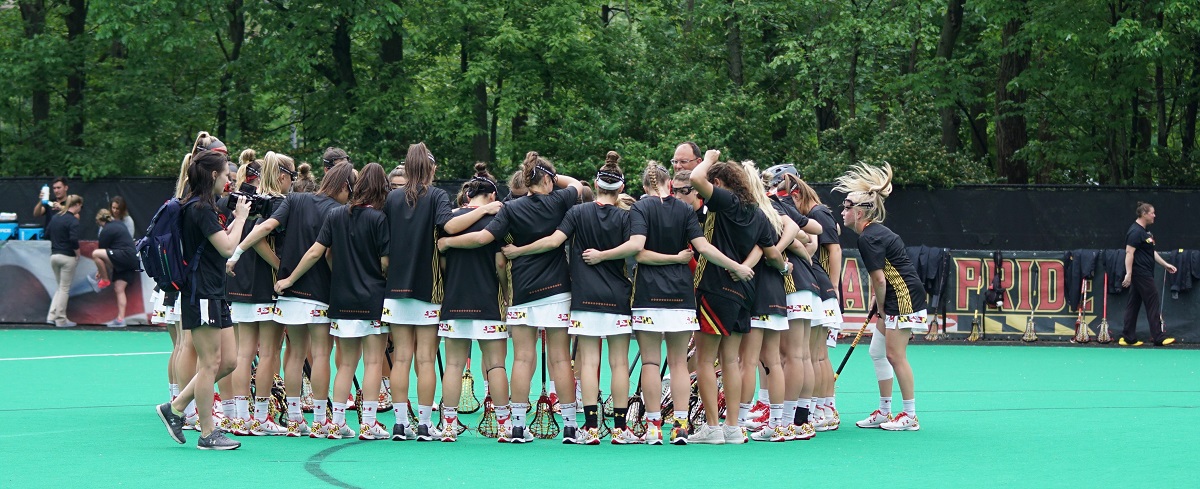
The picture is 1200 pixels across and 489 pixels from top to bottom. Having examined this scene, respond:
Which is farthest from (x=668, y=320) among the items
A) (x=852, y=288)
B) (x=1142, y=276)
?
(x=1142, y=276)

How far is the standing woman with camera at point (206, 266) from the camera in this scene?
837 centimetres

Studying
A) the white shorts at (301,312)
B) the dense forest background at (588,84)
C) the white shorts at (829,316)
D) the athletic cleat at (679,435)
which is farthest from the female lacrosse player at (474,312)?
the dense forest background at (588,84)

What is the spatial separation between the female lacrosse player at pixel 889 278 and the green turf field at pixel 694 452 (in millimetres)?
504

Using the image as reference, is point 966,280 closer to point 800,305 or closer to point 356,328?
point 800,305

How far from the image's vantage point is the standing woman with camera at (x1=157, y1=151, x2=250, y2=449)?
27.5ft

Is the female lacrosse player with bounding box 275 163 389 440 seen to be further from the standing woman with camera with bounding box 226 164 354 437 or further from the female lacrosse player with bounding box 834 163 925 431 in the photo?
the female lacrosse player with bounding box 834 163 925 431

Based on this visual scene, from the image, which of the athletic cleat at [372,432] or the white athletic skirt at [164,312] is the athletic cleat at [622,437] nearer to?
the athletic cleat at [372,432]

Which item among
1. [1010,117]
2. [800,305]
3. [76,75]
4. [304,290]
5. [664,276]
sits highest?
[76,75]

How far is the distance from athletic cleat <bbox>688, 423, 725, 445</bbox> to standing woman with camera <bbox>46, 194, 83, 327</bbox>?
13090 millimetres

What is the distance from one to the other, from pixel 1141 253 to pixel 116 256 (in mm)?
14282

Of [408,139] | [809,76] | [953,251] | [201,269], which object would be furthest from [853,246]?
[201,269]

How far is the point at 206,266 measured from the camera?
8.49 meters

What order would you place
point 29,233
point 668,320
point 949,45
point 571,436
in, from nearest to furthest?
point 668,320, point 571,436, point 29,233, point 949,45

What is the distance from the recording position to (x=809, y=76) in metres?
25.0
